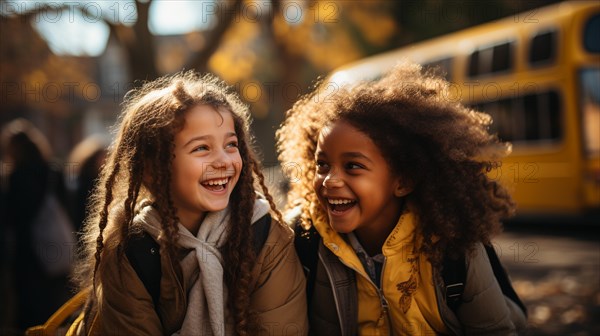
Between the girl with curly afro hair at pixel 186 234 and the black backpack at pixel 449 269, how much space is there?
3.8 inches

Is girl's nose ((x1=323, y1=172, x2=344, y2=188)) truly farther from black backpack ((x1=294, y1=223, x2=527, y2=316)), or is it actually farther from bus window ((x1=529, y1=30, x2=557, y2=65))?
bus window ((x1=529, y1=30, x2=557, y2=65))

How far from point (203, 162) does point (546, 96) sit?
8203 millimetres

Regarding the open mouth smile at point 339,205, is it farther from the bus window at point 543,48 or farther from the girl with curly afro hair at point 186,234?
the bus window at point 543,48

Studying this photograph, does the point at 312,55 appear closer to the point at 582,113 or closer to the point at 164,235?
the point at 582,113

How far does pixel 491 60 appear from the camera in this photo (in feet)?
34.6

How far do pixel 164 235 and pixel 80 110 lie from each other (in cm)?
3607

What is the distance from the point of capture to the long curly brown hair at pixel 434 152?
269 cm

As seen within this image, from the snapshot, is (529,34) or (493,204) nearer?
(493,204)

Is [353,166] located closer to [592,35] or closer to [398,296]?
[398,296]

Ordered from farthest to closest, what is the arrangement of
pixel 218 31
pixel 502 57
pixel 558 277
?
pixel 502 57, pixel 218 31, pixel 558 277

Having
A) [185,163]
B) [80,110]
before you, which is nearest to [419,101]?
[185,163]

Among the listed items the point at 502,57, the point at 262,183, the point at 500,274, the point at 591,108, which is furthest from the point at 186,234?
the point at 502,57

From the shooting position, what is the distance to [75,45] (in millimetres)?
9469

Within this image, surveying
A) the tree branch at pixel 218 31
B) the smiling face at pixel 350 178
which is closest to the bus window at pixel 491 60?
the tree branch at pixel 218 31
